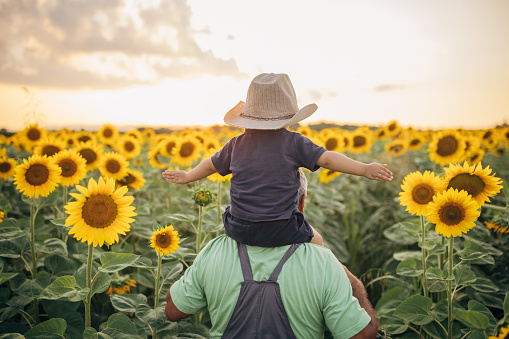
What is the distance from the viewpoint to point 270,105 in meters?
2.04

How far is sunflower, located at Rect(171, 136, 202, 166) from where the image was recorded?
4.35 meters

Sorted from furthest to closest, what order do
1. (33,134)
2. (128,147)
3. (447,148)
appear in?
(33,134), (128,147), (447,148)

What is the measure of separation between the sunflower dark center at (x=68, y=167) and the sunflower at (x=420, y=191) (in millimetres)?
2697

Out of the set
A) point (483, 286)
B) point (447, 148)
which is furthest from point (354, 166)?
point (447, 148)

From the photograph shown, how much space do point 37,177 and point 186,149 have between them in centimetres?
192

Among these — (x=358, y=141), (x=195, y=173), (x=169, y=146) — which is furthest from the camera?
(x=358, y=141)

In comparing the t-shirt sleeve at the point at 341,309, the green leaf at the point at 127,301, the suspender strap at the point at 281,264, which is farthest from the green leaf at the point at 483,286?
the green leaf at the point at 127,301

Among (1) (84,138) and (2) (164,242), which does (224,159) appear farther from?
(1) (84,138)

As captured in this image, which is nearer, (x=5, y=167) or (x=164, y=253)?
(x=164, y=253)

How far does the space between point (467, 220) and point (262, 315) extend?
1.41m

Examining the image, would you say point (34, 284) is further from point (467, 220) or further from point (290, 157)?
point (467, 220)

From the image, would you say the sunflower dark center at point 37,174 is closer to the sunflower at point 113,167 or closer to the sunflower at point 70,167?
the sunflower at point 70,167

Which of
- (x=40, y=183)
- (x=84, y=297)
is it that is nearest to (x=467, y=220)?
(x=84, y=297)

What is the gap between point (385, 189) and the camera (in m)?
6.45
